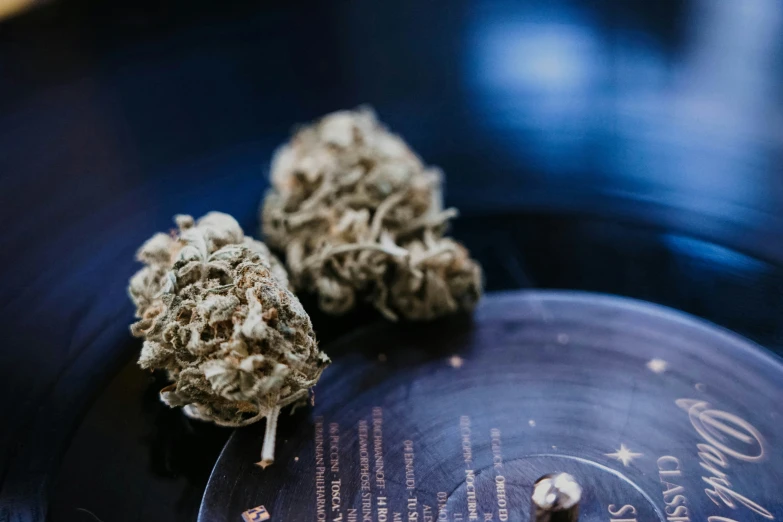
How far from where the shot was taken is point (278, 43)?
70.7 inches

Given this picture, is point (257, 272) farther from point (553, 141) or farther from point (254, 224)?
point (553, 141)

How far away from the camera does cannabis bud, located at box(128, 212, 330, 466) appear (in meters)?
0.92

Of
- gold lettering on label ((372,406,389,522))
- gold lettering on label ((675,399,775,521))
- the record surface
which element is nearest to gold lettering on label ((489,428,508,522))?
the record surface

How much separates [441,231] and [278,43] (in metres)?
0.73

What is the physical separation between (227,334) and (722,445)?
63 centimetres

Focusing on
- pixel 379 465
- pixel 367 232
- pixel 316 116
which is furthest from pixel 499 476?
pixel 316 116

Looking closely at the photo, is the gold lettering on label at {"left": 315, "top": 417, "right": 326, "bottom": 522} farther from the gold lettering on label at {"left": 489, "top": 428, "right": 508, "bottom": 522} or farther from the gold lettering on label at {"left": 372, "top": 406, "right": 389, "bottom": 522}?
the gold lettering on label at {"left": 489, "top": 428, "right": 508, "bottom": 522}

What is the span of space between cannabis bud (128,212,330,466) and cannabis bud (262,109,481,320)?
0.56 feet

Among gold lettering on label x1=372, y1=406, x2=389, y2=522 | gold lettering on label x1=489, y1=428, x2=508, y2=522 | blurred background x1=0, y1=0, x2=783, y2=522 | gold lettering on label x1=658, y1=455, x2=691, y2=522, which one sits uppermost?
blurred background x1=0, y1=0, x2=783, y2=522

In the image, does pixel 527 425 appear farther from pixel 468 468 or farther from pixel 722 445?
pixel 722 445

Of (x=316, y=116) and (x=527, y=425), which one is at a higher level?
(x=316, y=116)

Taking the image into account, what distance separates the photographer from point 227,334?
945 millimetres

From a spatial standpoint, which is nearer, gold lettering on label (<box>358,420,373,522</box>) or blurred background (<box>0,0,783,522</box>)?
gold lettering on label (<box>358,420,373,522</box>)

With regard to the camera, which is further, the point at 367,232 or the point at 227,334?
the point at 367,232
